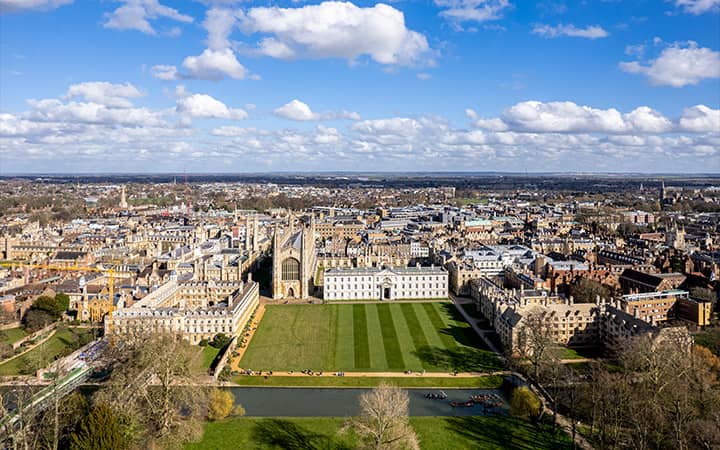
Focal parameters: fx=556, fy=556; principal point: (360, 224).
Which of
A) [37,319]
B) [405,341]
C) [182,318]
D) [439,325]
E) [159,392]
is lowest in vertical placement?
[405,341]

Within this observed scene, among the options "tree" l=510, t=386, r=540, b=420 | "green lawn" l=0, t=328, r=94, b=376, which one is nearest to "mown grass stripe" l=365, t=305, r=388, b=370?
"tree" l=510, t=386, r=540, b=420

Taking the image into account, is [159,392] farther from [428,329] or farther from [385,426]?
[428,329]

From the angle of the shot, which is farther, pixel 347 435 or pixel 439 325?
pixel 439 325

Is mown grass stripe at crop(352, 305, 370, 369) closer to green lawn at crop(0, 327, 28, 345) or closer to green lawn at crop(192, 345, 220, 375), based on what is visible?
green lawn at crop(192, 345, 220, 375)

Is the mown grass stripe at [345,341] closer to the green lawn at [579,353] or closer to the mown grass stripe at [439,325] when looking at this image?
the mown grass stripe at [439,325]

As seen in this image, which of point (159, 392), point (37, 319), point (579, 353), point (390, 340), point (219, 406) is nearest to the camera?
point (159, 392)

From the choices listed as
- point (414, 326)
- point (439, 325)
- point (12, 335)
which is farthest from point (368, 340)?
point (12, 335)
